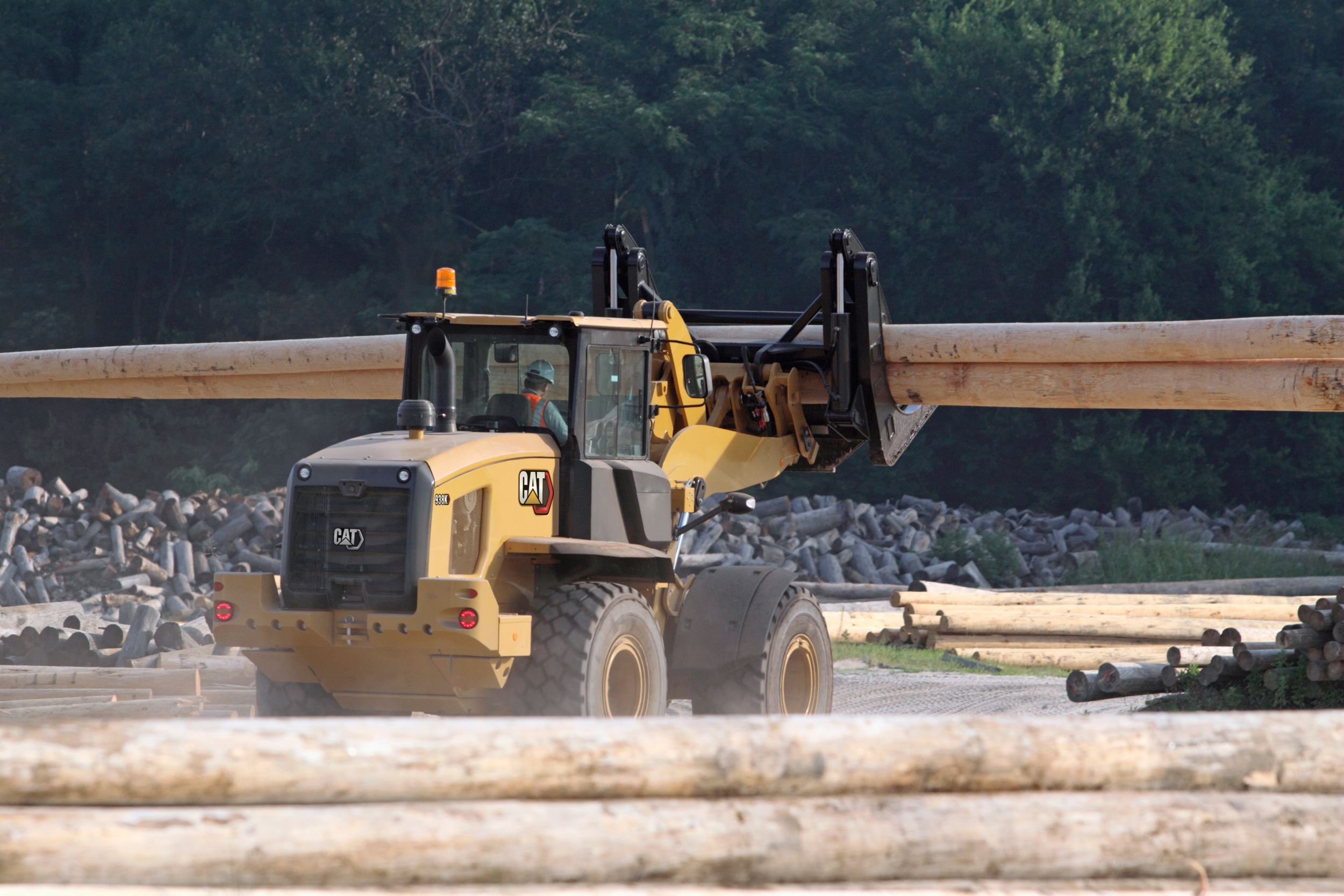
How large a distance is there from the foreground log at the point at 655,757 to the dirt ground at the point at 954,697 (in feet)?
17.4

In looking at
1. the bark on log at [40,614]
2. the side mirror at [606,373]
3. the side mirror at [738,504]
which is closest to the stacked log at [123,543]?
the bark on log at [40,614]

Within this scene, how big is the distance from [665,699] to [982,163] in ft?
94.1

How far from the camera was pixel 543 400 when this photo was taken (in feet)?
28.5

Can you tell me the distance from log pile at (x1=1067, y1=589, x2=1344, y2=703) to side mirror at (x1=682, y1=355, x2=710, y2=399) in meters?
3.74

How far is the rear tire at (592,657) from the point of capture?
25.3 ft

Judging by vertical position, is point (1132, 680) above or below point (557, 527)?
below

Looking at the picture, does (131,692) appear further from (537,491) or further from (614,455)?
(614,455)

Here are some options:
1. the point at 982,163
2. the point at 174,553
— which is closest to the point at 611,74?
the point at 982,163

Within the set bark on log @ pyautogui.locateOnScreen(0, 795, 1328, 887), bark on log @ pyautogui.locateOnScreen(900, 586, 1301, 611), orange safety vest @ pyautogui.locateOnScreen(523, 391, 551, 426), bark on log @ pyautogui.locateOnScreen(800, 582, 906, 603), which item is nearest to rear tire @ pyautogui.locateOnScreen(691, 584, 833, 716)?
orange safety vest @ pyautogui.locateOnScreen(523, 391, 551, 426)

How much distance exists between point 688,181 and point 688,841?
111 feet

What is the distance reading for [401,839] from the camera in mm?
4832

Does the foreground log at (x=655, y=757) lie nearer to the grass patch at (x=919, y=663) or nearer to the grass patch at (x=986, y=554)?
the grass patch at (x=919, y=663)

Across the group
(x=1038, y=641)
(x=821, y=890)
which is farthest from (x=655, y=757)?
(x=1038, y=641)

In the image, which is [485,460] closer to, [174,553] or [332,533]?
[332,533]
